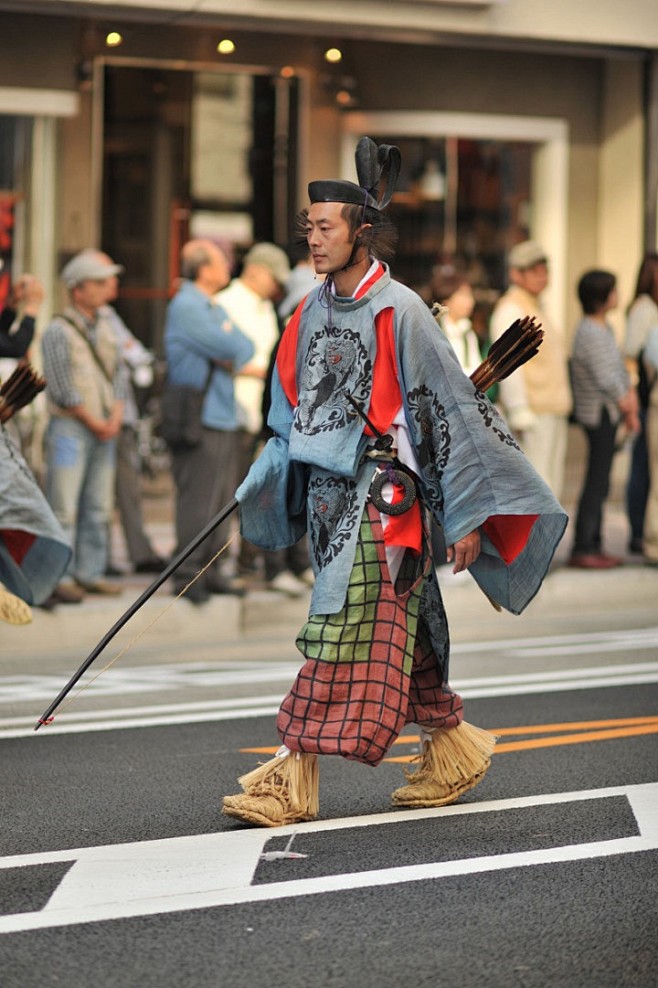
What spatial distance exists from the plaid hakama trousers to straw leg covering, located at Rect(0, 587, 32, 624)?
1978 mm

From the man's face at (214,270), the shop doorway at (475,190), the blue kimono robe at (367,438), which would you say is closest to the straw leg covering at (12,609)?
the blue kimono robe at (367,438)

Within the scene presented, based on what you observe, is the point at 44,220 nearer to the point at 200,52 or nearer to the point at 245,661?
the point at 200,52

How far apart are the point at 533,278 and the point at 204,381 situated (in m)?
2.31

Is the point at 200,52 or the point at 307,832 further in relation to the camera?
the point at 200,52

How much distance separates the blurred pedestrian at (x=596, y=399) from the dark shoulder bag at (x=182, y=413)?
108 inches

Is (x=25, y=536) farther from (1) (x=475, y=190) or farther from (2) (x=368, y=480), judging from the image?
(1) (x=475, y=190)

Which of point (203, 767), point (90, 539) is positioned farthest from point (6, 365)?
point (203, 767)

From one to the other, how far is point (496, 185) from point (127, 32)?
3544 millimetres

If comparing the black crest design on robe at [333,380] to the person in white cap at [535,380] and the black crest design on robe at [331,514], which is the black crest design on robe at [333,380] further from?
the person in white cap at [535,380]

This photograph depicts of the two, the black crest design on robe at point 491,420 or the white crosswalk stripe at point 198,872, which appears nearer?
the white crosswalk stripe at point 198,872

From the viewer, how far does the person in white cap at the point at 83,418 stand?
10.3 m

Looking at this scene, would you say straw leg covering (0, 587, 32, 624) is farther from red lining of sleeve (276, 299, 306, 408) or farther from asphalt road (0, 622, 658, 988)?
red lining of sleeve (276, 299, 306, 408)

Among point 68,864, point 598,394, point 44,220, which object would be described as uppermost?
point 44,220

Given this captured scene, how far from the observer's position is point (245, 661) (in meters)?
9.87
